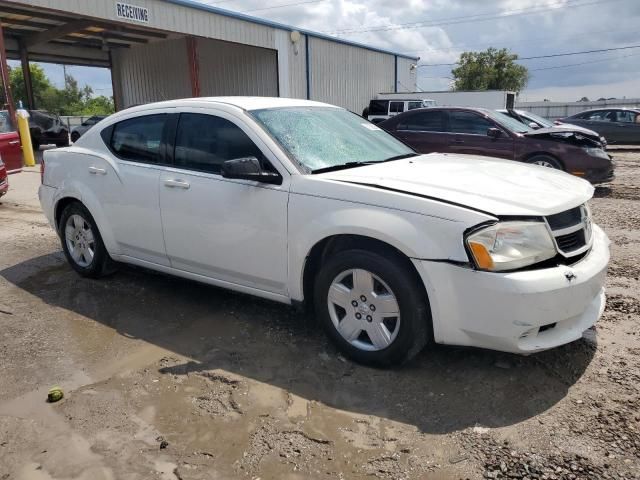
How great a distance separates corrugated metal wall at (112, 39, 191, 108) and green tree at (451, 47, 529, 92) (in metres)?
30.4

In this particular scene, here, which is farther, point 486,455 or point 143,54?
point 143,54

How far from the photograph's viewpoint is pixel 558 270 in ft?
9.80

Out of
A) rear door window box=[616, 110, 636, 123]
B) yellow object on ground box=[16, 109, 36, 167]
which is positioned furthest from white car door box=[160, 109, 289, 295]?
rear door window box=[616, 110, 636, 123]

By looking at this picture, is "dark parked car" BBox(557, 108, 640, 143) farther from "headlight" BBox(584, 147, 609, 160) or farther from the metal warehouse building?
the metal warehouse building

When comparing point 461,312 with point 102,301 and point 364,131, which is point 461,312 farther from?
point 102,301

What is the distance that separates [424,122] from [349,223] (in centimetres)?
797

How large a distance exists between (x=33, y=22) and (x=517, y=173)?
22650 mm

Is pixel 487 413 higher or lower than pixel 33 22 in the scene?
lower

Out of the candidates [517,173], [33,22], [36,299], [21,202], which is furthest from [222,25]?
[517,173]

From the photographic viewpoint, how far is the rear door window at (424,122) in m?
10.5

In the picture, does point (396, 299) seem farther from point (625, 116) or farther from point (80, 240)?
point (625, 116)

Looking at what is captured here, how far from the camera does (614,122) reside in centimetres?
1809

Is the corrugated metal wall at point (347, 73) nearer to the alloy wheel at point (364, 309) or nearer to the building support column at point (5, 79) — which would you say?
the building support column at point (5, 79)

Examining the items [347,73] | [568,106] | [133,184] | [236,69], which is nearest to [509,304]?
[133,184]
